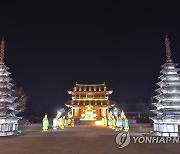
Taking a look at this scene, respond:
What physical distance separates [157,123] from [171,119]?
52.7 inches

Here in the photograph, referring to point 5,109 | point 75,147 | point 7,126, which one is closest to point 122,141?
point 75,147

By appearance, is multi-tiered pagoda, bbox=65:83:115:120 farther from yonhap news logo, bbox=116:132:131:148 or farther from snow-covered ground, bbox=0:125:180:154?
snow-covered ground, bbox=0:125:180:154

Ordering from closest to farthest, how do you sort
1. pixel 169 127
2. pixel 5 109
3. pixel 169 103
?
pixel 169 127 → pixel 169 103 → pixel 5 109

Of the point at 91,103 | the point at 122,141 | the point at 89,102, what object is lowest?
the point at 122,141

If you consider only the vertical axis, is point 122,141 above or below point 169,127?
below

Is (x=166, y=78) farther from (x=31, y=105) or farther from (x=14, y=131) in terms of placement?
(x=31, y=105)

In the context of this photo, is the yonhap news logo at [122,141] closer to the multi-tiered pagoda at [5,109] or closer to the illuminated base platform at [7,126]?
the illuminated base platform at [7,126]

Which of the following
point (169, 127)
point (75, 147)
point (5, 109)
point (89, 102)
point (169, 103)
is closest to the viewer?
point (75, 147)

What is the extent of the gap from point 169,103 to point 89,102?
36.2m

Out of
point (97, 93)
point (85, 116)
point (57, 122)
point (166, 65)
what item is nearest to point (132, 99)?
point (97, 93)

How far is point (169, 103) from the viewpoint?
13.9 m

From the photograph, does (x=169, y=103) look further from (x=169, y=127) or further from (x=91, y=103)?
(x=91, y=103)

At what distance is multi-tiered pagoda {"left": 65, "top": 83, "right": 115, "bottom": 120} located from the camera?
151 feet

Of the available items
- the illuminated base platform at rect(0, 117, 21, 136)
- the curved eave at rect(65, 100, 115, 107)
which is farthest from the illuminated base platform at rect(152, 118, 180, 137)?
the curved eave at rect(65, 100, 115, 107)
